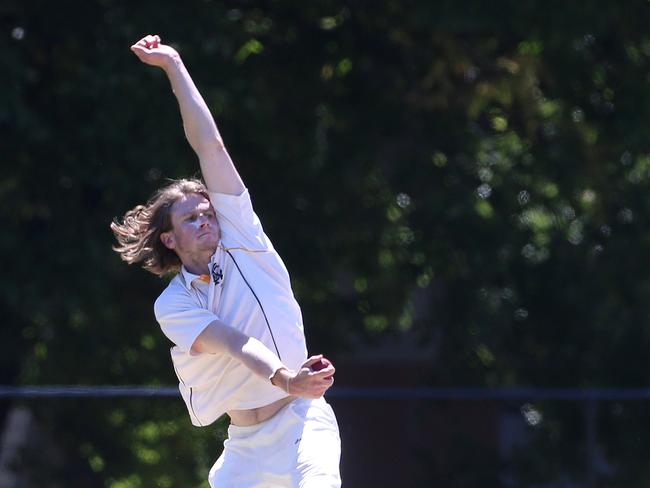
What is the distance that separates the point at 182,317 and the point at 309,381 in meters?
0.58

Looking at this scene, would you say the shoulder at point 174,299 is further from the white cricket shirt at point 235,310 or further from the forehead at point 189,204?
the forehead at point 189,204

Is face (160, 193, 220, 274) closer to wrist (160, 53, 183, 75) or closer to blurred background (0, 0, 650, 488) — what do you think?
wrist (160, 53, 183, 75)

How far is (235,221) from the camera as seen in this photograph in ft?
12.7

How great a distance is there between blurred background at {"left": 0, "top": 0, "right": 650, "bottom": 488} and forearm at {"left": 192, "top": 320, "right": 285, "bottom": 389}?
14.4 ft

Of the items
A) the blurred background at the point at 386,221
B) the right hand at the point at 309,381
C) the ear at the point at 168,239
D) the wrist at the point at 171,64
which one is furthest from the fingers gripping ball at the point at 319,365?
the blurred background at the point at 386,221

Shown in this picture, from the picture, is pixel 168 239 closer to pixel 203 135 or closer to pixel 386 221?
pixel 203 135

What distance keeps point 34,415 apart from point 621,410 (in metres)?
4.09

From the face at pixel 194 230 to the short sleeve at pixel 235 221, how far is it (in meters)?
0.02

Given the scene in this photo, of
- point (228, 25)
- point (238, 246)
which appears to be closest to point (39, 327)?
point (228, 25)

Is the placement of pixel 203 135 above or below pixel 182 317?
above

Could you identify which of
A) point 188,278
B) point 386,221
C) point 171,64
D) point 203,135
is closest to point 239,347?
point 188,278

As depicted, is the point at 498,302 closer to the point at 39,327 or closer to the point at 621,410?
the point at 621,410

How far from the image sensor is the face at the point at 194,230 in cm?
384

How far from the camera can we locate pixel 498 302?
371 inches
